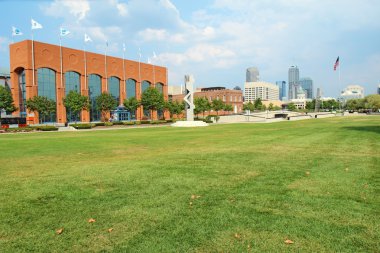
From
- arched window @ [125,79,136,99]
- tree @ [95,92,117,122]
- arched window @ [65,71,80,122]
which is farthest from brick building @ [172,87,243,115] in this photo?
arched window @ [65,71,80,122]

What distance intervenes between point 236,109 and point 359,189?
143 m

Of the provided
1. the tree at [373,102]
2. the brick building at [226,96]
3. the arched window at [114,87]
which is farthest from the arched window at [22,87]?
the tree at [373,102]

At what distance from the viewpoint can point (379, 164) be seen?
36.6 feet

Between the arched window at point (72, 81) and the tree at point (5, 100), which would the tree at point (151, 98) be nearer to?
the arched window at point (72, 81)

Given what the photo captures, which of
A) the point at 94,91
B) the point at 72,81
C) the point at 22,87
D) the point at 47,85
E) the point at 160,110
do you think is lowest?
the point at 160,110

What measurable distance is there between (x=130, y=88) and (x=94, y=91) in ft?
44.2

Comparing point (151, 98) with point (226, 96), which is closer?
point (151, 98)

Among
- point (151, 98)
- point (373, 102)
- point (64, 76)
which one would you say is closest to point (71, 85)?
point (64, 76)

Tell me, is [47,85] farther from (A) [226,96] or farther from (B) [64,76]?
(A) [226,96]

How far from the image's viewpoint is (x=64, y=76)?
7244 centimetres

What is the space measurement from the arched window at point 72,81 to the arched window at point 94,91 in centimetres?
385

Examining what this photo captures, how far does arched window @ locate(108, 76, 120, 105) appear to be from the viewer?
8540 centimetres

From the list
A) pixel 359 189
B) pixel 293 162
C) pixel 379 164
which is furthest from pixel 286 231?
pixel 379 164

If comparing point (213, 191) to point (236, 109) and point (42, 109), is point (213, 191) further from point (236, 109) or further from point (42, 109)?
point (236, 109)
